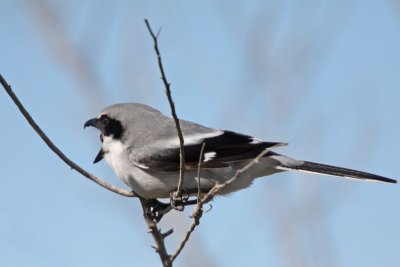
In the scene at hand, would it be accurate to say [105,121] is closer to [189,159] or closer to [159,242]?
[189,159]

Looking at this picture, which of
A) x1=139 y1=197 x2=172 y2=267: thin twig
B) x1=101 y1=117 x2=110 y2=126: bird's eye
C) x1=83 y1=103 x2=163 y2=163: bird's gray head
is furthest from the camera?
x1=101 y1=117 x2=110 y2=126: bird's eye

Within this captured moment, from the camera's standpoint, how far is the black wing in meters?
3.49

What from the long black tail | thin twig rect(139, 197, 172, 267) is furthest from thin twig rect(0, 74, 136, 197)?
the long black tail

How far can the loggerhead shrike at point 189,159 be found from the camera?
11.5ft

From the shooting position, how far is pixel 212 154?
11.6ft

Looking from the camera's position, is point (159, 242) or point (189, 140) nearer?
point (159, 242)

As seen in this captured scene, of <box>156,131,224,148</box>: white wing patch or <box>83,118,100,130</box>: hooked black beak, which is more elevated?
<box>156,131,224,148</box>: white wing patch

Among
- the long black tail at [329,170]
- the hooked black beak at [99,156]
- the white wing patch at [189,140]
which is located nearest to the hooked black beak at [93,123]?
the hooked black beak at [99,156]

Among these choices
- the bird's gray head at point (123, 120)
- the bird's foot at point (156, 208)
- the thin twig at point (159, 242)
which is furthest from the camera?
the bird's gray head at point (123, 120)

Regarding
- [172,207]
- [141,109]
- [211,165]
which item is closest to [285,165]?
[211,165]

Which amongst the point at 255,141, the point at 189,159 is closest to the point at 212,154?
the point at 189,159

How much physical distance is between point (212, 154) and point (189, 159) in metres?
0.15

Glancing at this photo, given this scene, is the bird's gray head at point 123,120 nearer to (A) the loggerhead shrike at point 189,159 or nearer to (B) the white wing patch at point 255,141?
(A) the loggerhead shrike at point 189,159

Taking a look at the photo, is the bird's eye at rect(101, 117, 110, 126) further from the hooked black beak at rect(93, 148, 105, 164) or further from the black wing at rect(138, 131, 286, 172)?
the black wing at rect(138, 131, 286, 172)
